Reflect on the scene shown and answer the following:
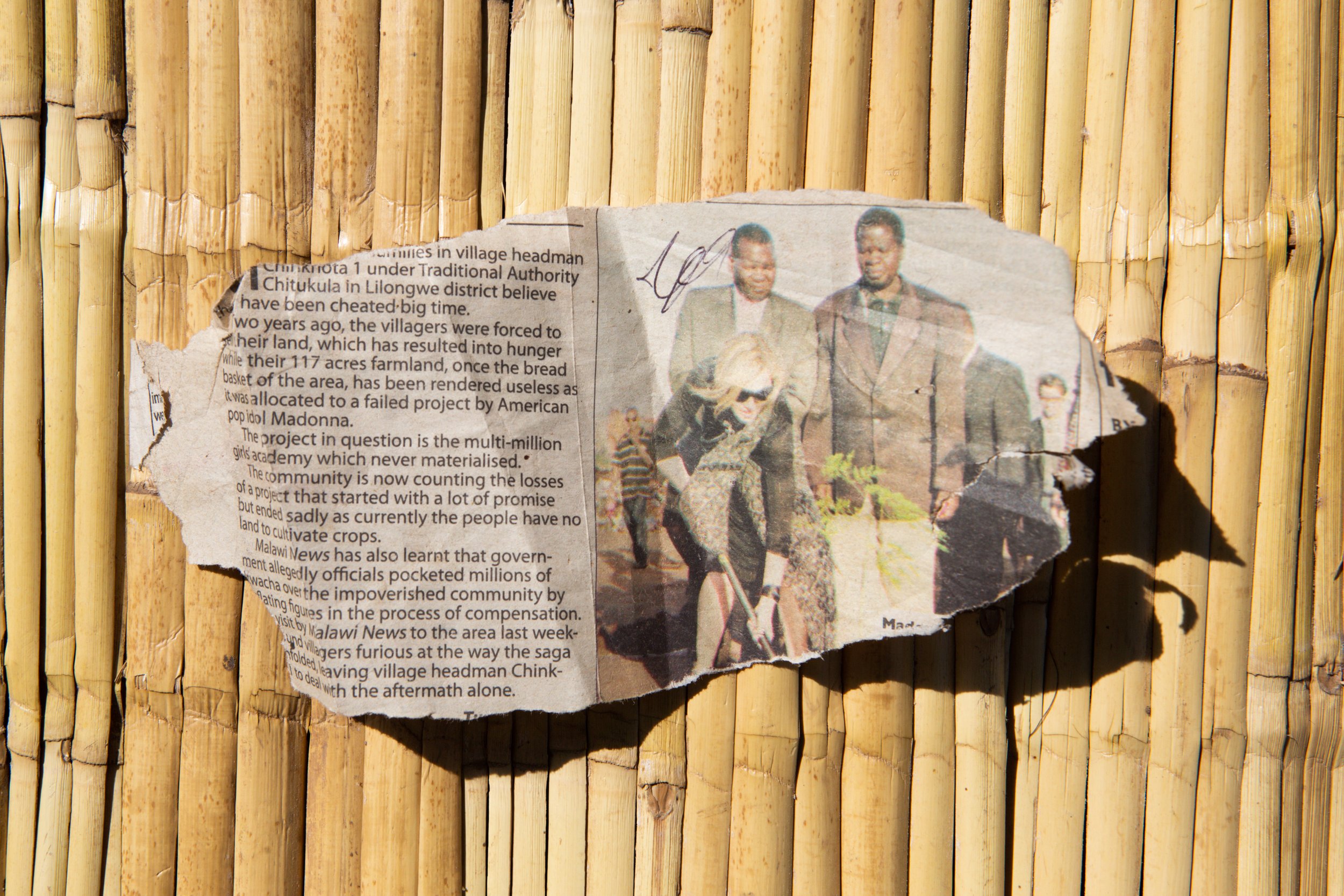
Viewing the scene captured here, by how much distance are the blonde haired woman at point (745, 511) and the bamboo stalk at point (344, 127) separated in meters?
0.44

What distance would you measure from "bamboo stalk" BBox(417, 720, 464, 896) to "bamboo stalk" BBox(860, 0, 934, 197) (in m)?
0.83

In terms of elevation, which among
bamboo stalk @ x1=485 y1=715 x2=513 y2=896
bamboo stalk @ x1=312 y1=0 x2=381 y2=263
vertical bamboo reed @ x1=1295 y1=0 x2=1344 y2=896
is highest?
bamboo stalk @ x1=312 y1=0 x2=381 y2=263

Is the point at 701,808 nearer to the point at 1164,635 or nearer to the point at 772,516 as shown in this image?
the point at 772,516

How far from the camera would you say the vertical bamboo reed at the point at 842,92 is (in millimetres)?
983

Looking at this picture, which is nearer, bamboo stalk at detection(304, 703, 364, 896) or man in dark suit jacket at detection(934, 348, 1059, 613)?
man in dark suit jacket at detection(934, 348, 1059, 613)

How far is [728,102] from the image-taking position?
3.25 ft

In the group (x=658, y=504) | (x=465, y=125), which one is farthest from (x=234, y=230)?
(x=658, y=504)

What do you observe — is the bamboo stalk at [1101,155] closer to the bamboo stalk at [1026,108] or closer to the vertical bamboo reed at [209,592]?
the bamboo stalk at [1026,108]

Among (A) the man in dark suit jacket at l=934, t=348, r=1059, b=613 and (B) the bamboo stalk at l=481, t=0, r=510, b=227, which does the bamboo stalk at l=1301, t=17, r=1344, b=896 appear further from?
(B) the bamboo stalk at l=481, t=0, r=510, b=227

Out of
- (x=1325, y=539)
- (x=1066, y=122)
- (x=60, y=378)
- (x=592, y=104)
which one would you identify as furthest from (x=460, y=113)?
(x=1325, y=539)

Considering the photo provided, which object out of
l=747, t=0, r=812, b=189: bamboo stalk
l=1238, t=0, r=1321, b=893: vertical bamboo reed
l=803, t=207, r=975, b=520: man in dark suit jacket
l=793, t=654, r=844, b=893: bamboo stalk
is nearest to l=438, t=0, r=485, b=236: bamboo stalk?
l=747, t=0, r=812, b=189: bamboo stalk

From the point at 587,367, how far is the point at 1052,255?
521 mm

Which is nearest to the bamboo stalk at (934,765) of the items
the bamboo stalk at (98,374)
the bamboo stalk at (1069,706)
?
the bamboo stalk at (1069,706)

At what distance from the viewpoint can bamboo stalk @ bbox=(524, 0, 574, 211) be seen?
39.4 inches
